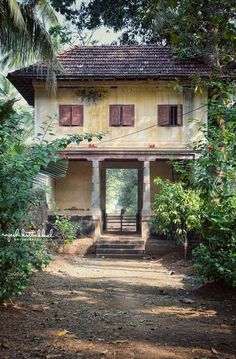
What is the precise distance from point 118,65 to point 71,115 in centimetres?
293

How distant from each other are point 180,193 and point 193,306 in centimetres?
703

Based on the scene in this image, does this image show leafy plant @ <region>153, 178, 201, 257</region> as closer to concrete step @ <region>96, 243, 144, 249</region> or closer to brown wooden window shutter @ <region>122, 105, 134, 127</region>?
concrete step @ <region>96, 243, 144, 249</region>

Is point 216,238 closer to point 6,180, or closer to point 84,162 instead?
point 6,180

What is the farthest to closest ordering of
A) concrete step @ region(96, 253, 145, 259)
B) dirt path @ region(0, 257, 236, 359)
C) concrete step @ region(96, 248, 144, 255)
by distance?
concrete step @ region(96, 248, 144, 255) < concrete step @ region(96, 253, 145, 259) < dirt path @ region(0, 257, 236, 359)

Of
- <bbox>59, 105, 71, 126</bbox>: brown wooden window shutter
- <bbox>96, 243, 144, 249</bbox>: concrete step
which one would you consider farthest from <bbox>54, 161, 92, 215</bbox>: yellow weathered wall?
<bbox>96, 243, 144, 249</bbox>: concrete step

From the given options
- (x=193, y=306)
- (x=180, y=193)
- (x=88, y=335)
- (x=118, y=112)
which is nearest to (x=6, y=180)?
(x=88, y=335)

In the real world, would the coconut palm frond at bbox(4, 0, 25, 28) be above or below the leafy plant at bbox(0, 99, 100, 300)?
above

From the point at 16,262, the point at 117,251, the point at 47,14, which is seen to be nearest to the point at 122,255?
the point at 117,251

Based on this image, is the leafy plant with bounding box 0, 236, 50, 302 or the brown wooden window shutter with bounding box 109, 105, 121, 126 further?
the brown wooden window shutter with bounding box 109, 105, 121, 126

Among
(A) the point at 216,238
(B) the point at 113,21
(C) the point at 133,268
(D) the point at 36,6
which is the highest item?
(B) the point at 113,21

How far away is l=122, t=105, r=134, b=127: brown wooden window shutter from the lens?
1800cm

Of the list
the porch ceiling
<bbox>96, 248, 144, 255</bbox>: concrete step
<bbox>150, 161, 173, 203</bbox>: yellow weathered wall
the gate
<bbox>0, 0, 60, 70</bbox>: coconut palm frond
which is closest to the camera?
<bbox>0, 0, 60, 70</bbox>: coconut palm frond

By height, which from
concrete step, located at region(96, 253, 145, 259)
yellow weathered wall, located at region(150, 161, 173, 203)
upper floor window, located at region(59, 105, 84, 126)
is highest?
upper floor window, located at region(59, 105, 84, 126)

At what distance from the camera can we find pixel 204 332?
208 inches
